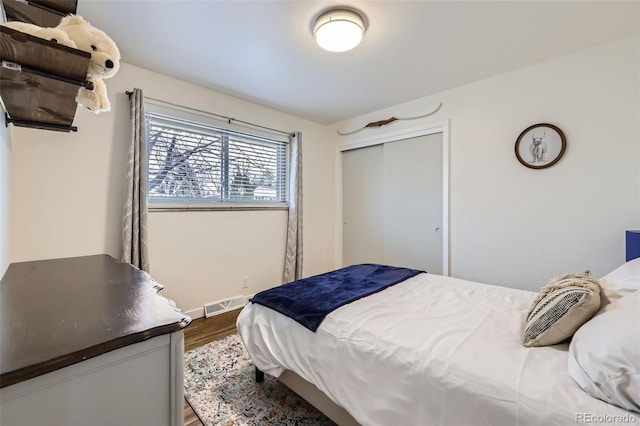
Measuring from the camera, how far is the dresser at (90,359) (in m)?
0.56

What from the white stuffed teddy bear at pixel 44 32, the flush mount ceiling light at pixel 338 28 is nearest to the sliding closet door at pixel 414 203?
the flush mount ceiling light at pixel 338 28

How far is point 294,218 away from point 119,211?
188 centimetres

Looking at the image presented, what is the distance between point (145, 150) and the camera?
2.43m

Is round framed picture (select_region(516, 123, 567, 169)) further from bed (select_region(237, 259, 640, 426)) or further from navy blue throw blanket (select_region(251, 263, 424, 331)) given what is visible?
navy blue throw blanket (select_region(251, 263, 424, 331))

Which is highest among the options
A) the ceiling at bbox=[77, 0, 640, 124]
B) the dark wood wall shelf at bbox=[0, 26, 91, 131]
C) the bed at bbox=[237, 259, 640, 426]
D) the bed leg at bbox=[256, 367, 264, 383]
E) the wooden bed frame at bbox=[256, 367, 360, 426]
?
the ceiling at bbox=[77, 0, 640, 124]

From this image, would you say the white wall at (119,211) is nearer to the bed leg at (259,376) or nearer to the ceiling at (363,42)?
the ceiling at (363,42)

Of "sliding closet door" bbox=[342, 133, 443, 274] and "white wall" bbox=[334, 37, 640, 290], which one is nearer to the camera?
"white wall" bbox=[334, 37, 640, 290]

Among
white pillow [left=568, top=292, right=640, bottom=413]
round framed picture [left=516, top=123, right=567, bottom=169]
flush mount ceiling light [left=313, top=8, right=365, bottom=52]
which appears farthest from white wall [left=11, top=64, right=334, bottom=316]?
white pillow [left=568, top=292, right=640, bottom=413]

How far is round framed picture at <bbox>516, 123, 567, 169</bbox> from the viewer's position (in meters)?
2.36

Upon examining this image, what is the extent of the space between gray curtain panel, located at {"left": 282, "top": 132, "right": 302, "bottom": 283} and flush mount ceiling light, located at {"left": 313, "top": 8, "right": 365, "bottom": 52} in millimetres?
1791

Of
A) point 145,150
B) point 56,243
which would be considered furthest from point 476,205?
point 56,243

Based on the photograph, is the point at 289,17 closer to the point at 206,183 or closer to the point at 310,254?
the point at 206,183

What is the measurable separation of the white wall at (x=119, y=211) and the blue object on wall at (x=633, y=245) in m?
3.11

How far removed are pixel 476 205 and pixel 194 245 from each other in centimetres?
300
